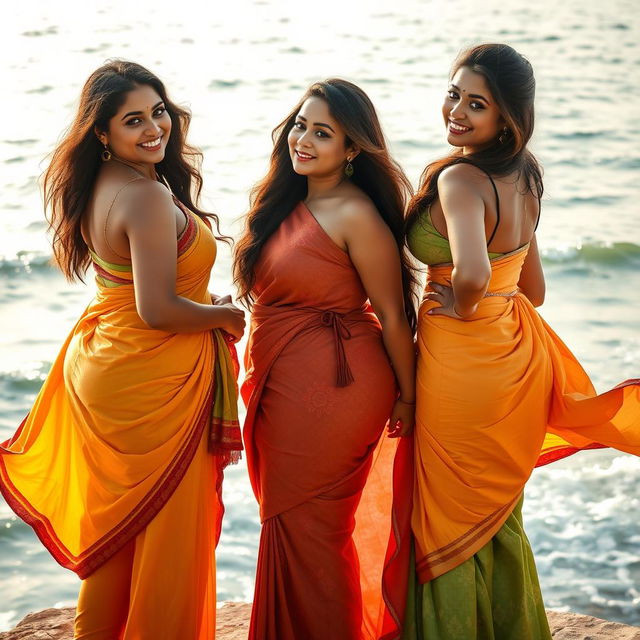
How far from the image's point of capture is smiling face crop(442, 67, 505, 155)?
3293 mm

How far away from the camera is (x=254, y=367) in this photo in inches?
140

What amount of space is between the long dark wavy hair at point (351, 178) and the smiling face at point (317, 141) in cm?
2

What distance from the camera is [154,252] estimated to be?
10.5 ft

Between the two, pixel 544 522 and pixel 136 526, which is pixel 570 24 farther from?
pixel 136 526

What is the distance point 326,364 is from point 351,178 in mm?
666

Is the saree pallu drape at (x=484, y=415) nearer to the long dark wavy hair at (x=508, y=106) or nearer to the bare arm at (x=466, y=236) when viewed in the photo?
the bare arm at (x=466, y=236)

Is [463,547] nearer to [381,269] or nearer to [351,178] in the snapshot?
[381,269]

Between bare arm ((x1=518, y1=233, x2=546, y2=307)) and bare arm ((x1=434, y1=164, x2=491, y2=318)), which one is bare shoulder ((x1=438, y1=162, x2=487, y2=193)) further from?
bare arm ((x1=518, y1=233, x2=546, y2=307))

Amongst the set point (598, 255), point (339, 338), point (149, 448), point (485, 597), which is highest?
point (339, 338)

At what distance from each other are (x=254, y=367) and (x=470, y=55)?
4.17 ft

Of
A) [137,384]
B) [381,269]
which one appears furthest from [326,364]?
[137,384]

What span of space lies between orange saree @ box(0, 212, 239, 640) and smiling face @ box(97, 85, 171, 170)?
0.28 m

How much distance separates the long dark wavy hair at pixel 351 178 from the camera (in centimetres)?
343

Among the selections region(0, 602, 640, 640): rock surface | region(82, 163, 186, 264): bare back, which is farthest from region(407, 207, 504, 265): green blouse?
region(0, 602, 640, 640): rock surface
